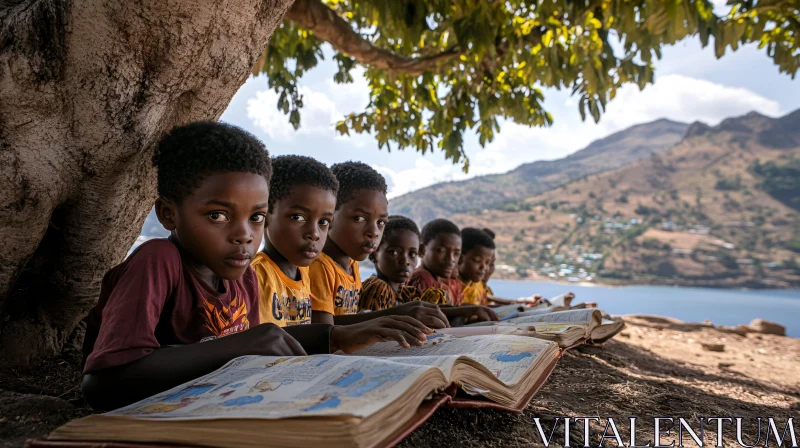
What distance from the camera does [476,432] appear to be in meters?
1.45

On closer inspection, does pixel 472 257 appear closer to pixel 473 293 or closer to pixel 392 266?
pixel 473 293

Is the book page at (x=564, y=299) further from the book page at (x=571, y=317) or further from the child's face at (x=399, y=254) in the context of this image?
the child's face at (x=399, y=254)

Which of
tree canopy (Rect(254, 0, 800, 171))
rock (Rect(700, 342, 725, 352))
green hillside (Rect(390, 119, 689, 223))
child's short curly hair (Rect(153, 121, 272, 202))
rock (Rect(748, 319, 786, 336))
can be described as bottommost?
rock (Rect(748, 319, 786, 336))

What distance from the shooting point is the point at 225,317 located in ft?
5.18

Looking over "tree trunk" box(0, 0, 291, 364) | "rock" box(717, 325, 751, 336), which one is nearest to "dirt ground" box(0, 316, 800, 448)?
"tree trunk" box(0, 0, 291, 364)

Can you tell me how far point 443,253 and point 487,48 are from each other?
4.89 ft

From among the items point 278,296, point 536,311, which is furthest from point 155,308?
point 536,311

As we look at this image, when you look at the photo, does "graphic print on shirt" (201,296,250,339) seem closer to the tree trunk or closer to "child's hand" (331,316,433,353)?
"child's hand" (331,316,433,353)

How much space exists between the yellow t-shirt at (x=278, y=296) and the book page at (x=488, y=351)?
1.16 ft

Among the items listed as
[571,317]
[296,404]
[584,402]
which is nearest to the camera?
[296,404]

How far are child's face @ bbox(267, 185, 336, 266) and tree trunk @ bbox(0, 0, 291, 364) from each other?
0.52 metres

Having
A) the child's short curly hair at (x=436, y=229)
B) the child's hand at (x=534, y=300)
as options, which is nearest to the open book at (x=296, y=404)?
the child's short curly hair at (x=436, y=229)

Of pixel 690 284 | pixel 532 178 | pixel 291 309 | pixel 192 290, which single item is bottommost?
pixel 690 284

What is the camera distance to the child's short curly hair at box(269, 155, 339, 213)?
7.06 feet
